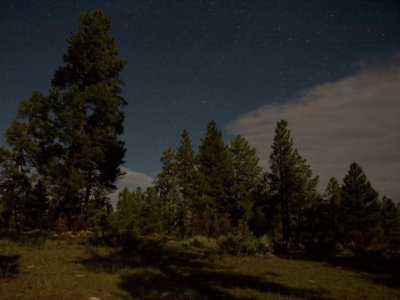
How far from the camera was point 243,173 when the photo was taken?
32281mm

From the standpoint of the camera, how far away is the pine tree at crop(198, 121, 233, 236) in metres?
28.7

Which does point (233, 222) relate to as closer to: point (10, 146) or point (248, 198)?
point (248, 198)

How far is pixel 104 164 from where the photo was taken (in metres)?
18.1

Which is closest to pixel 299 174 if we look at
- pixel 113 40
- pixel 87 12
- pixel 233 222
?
pixel 233 222

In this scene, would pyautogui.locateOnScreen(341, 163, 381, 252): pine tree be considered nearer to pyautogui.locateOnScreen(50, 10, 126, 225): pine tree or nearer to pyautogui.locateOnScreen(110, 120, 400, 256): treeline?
pyautogui.locateOnScreen(110, 120, 400, 256): treeline

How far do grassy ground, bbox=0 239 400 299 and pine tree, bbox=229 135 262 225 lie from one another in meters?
17.0

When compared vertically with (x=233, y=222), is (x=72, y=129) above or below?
above

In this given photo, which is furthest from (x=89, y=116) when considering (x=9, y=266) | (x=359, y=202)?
(x=359, y=202)

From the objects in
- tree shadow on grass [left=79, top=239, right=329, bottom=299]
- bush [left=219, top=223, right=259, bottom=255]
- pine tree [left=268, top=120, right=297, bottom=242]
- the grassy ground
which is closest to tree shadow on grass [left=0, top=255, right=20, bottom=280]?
the grassy ground

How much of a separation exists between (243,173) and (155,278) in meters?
24.7

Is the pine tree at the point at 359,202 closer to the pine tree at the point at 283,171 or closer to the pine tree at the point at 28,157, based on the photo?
the pine tree at the point at 283,171

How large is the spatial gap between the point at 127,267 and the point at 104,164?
32.7 feet

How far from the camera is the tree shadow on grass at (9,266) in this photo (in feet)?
24.0

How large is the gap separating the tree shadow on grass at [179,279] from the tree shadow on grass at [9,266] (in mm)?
2363
